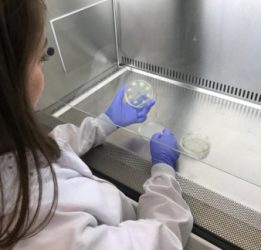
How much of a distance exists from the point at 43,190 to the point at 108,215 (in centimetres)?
14

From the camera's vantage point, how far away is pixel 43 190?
0.51 m

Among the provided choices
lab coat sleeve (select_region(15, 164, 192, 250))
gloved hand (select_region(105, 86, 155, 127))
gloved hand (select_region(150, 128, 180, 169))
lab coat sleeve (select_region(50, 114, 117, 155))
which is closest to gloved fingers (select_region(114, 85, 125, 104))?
gloved hand (select_region(105, 86, 155, 127))

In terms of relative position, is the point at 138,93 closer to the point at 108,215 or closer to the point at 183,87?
the point at 183,87

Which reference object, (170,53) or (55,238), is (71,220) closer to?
(55,238)

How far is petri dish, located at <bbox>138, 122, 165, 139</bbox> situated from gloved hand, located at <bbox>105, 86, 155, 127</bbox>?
0.9 inches

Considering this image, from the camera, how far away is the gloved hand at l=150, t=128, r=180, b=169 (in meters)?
0.80

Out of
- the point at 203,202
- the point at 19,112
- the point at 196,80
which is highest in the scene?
the point at 19,112

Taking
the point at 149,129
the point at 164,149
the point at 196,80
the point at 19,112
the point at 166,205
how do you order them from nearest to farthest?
the point at 19,112
the point at 166,205
the point at 164,149
the point at 149,129
the point at 196,80

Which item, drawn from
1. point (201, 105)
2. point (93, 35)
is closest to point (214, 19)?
point (201, 105)

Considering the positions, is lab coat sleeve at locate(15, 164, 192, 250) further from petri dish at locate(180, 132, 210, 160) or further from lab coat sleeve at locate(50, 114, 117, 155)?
lab coat sleeve at locate(50, 114, 117, 155)

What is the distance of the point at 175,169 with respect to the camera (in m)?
0.81

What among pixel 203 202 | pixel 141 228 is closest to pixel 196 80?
pixel 203 202

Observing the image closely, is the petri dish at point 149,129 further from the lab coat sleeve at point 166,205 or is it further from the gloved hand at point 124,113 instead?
the lab coat sleeve at point 166,205

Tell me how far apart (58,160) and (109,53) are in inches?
25.3
